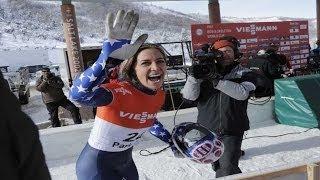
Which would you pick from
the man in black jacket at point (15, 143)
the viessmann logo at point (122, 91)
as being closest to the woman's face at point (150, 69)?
the viessmann logo at point (122, 91)

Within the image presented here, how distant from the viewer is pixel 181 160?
5430mm

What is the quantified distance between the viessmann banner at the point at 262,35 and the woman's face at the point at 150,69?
6.81m

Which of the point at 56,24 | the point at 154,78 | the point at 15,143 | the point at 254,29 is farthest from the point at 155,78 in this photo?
the point at 56,24

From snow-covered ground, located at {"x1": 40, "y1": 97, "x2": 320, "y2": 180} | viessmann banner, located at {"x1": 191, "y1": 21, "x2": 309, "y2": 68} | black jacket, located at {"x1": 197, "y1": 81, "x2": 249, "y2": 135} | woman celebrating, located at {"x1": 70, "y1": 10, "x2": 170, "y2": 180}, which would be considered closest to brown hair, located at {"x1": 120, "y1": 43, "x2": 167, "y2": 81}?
woman celebrating, located at {"x1": 70, "y1": 10, "x2": 170, "y2": 180}

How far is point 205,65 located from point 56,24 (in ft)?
188

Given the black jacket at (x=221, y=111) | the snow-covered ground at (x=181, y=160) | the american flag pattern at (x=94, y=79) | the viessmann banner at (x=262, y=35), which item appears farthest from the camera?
the viessmann banner at (x=262, y=35)

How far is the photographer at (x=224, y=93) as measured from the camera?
11.5 feet

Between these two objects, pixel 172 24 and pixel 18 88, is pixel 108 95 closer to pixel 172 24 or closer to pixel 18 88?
pixel 18 88

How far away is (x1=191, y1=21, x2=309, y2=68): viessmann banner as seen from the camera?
9586mm

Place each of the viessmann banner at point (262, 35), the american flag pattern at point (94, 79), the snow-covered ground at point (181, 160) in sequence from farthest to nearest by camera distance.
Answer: the viessmann banner at point (262, 35) → the snow-covered ground at point (181, 160) → the american flag pattern at point (94, 79)

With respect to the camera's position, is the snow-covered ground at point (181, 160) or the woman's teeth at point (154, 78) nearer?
the woman's teeth at point (154, 78)

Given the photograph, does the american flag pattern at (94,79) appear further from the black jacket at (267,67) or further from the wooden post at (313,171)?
the black jacket at (267,67)

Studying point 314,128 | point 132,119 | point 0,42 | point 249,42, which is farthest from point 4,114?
point 0,42

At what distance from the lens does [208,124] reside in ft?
12.1
